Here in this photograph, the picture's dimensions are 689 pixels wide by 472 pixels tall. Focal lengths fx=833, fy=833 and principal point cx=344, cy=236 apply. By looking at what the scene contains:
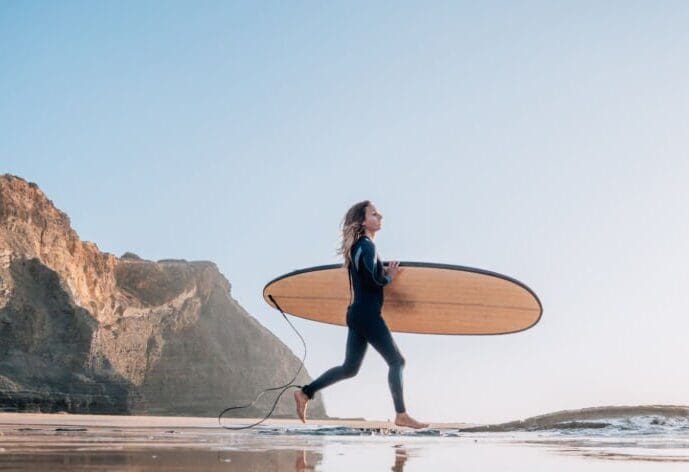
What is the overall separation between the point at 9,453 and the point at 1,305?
5945 cm

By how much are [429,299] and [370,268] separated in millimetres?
1820

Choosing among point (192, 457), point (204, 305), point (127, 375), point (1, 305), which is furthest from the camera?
point (204, 305)

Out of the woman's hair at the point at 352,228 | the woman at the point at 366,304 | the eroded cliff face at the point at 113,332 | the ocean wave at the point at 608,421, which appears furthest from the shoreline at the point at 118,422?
the eroded cliff face at the point at 113,332

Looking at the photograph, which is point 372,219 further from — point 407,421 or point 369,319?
point 407,421

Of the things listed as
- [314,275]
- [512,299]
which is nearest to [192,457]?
[314,275]

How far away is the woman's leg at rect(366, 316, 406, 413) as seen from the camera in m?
6.14

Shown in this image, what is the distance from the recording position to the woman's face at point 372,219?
632cm

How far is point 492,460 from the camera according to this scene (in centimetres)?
479

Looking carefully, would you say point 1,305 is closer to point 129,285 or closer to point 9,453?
point 129,285

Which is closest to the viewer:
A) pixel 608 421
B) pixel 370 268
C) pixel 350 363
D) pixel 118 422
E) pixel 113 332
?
pixel 370 268

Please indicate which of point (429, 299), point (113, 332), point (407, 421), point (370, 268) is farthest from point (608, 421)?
point (113, 332)

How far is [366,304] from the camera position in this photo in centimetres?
620

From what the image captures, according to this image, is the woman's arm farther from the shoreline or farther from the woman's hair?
the shoreline

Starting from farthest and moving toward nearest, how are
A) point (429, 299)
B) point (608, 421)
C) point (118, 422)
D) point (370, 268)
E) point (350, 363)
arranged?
point (118, 422) → point (608, 421) → point (429, 299) → point (350, 363) → point (370, 268)
